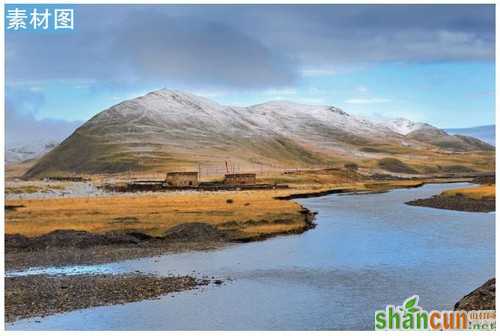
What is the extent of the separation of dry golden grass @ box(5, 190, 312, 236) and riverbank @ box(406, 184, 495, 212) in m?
17.6

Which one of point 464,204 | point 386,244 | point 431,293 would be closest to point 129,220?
point 386,244

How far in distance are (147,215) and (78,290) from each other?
30.6 metres

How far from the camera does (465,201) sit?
260 feet

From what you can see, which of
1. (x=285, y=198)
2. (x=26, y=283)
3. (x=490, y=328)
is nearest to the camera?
(x=490, y=328)

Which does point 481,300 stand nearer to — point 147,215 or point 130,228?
point 130,228

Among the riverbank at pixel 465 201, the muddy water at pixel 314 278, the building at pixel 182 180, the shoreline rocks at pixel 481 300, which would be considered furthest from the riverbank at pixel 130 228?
the building at pixel 182 180

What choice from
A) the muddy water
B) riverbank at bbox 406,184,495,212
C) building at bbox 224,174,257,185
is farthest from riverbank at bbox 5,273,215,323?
building at bbox 224,174,257,185

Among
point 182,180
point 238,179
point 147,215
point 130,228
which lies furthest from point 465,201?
point 182,180

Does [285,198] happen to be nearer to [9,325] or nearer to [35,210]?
[35,210]

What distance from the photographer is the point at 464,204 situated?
75938mm

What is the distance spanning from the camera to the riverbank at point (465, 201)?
237 feet

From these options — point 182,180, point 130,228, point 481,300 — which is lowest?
point 481,300

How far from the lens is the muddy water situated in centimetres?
2647

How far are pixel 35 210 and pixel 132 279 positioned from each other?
38.4 m
